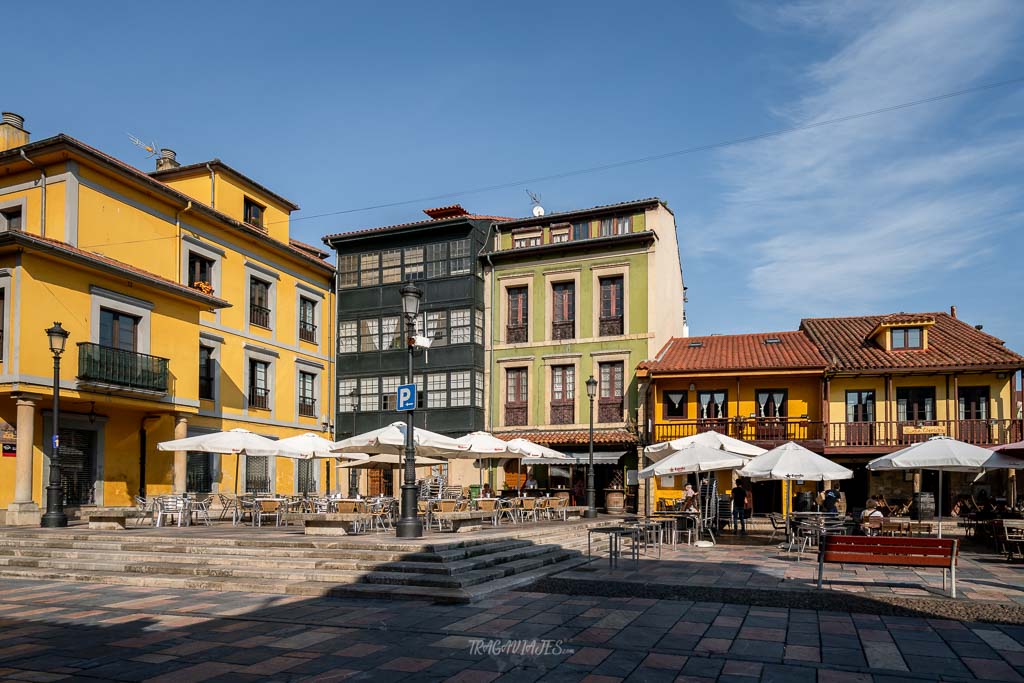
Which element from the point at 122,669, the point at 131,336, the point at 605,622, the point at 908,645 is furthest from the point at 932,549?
the point at 131,336

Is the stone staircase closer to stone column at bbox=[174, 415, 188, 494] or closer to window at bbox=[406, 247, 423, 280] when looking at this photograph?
stone column at bbox=[174, 415, 188, 494]

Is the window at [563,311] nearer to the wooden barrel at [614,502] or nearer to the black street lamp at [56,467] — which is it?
the wooden barrel at [614,502]

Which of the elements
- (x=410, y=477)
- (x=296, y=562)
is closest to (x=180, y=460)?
(x=410, y=477)

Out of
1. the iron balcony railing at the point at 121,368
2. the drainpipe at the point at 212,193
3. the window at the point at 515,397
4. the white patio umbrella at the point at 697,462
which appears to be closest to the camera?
the white patio umbrella at the point at 697,462

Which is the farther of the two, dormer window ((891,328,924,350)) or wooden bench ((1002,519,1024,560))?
dormer window ((891,328,924,350))

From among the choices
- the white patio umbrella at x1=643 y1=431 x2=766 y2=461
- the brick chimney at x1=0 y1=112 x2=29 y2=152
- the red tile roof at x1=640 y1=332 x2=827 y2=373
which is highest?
the brick chimney at x1=0 y1=112 x2=29 y2=152

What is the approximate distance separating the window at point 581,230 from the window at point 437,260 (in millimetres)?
5378

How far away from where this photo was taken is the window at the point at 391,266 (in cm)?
3506

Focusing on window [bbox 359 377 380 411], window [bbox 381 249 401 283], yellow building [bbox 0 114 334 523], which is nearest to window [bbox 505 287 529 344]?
window [bbox 381 249 401 283]

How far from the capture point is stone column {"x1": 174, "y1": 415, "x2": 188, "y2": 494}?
24.5 metres

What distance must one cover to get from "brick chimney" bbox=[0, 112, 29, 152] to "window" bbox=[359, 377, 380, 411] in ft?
49.8

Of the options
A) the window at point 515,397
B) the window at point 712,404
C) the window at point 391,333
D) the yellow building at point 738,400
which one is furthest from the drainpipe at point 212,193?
the window at point 712,404

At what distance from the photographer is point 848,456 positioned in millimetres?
28391

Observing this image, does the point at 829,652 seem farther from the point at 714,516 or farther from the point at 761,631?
the point at 714,516
